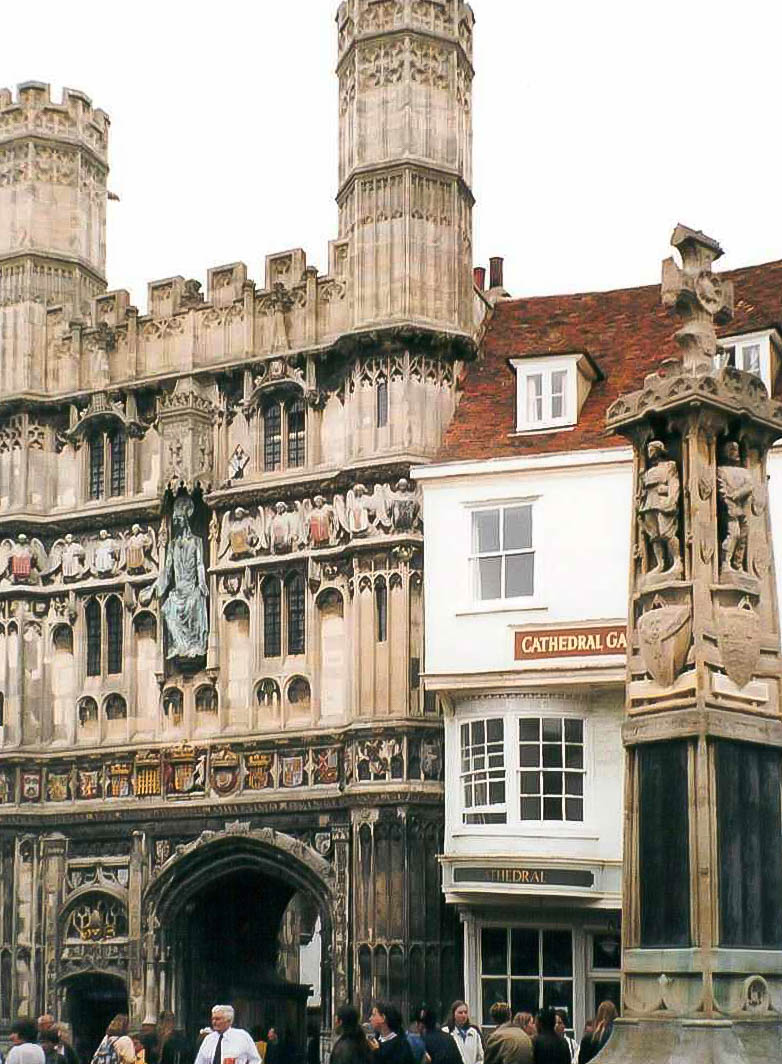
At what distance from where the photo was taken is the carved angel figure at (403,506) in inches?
1357

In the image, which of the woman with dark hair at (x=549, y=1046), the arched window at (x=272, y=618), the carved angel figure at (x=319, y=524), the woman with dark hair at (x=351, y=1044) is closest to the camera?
the woman with dark hair at (x=351, y=1044)

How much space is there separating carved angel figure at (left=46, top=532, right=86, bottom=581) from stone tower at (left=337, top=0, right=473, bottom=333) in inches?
277

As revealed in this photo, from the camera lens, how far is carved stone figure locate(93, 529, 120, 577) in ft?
126

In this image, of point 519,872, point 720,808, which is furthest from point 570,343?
point 720,808

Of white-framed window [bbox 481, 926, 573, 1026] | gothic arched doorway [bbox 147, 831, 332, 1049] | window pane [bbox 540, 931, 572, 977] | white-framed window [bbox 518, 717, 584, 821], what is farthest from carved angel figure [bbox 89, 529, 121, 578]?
window pane [bbox 540, 931, 572, 977]

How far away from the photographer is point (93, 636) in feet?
126

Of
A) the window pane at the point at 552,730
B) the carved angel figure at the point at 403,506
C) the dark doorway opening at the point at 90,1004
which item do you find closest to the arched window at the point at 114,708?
the dark doorway opening at the point at 90,1004

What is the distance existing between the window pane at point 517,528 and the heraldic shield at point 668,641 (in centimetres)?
1399

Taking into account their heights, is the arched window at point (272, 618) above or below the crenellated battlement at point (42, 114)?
below

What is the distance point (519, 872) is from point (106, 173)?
706 inches

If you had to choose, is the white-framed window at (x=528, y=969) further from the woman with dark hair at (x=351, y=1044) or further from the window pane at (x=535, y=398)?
the woman with dark hair at (x=351, y=1044)

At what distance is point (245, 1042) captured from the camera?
61.7 feet

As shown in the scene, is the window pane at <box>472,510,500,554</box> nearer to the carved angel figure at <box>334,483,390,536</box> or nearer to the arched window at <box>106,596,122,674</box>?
the carved angel figure at <box>334,483,390,536</box>

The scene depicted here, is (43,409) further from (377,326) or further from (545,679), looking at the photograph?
(545,679)
